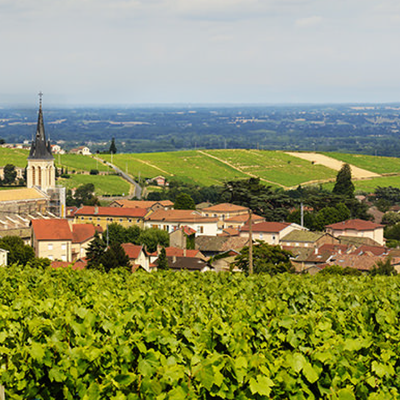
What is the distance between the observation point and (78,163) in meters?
137

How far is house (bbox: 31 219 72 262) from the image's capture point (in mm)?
56625

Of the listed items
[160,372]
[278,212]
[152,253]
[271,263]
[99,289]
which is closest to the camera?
[160,372]

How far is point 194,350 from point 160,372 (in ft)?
4.01

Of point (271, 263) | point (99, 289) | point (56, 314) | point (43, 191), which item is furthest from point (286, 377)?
point (43, 191)

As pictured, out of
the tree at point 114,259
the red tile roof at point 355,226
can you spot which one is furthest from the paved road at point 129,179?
the tree at point 114,259

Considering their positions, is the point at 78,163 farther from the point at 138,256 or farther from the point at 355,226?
the point at 138,256

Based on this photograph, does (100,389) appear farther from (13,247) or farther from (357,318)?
(13,247)

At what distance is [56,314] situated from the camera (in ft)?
49.7

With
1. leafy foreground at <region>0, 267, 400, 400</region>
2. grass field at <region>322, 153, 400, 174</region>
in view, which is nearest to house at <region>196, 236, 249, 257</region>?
leafy foreground at <region>0, 267, 400, 400</region>

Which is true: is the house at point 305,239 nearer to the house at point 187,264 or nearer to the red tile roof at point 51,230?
the house at point 187,264

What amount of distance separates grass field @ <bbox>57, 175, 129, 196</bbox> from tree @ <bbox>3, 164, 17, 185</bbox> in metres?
6.57

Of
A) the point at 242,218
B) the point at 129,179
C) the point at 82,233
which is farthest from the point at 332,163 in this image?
the point at 82,233

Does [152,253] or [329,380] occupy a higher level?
[329,380]

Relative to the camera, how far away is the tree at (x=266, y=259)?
146ft
